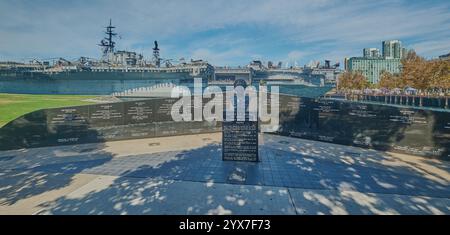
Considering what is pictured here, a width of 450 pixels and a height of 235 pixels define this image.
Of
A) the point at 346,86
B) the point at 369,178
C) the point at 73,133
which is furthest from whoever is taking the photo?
the point at 346,86

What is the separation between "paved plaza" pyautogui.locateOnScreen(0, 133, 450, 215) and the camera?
19.7 ft

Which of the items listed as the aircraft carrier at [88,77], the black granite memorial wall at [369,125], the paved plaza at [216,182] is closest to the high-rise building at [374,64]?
the aircraft carrier at [88,77]

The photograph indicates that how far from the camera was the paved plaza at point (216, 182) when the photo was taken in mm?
5992

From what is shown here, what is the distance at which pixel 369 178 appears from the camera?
7930mm

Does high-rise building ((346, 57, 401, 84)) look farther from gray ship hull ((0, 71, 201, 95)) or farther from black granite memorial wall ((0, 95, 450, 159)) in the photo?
black granite memorial wall ((0, 95, 450, 159))

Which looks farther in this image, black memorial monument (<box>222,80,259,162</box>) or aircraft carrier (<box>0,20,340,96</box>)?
aircraft carrier (<box>0,20,340,96</box>)

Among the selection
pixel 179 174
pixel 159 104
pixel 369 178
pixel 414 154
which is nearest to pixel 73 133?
pixel 159 104

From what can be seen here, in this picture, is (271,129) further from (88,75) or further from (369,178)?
(88,75)

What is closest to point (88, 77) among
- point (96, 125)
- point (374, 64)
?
point (96, 125)

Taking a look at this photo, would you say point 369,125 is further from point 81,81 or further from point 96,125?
point 81,81

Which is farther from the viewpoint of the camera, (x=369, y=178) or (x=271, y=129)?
(x=271, y=129)

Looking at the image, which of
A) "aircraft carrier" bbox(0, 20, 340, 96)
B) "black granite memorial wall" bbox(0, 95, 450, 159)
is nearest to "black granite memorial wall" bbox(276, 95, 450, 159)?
"black granite memorial wall" bbox(0, 95, 450, 159)

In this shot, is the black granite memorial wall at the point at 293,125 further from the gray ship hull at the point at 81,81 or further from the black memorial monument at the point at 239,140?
the gray ship hull at the point at 81,81
